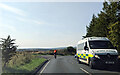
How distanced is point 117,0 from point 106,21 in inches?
196

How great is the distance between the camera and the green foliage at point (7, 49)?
1179cm

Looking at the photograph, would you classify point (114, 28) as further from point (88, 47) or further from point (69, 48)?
point (69, 48)

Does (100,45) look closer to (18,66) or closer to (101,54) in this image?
(101,54)

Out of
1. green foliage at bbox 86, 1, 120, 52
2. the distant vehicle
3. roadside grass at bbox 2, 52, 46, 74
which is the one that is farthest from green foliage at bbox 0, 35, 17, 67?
green foliage at bbox 86, 1, 120, 52

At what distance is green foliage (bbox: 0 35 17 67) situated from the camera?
11789 millimetres

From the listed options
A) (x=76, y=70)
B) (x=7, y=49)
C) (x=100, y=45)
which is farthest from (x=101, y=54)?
(x=7, y=49)

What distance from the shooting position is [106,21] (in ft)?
98.7

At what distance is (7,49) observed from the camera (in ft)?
39.1

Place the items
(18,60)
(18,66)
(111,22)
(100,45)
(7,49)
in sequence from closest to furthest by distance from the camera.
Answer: (7,49) < (100,45) < (18,66) < (18,60) < (111,22)

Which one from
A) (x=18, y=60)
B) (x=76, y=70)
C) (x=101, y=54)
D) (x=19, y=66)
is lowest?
(x=76, y=70)

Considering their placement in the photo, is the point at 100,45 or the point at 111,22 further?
the point at 111,22

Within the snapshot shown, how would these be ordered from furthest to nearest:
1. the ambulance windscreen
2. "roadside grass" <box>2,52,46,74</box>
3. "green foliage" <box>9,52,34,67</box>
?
"green foliage" <box>9,52,34,67</box>, the ambulance windscreen, "roadside grass" <box>2,52,46,74</box>

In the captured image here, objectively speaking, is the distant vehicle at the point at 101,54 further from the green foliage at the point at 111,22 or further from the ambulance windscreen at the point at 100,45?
the green foliage at the point at 111,22

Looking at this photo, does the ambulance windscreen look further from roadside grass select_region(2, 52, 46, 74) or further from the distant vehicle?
roadside grass select_region(2, 52, 46, 74)
